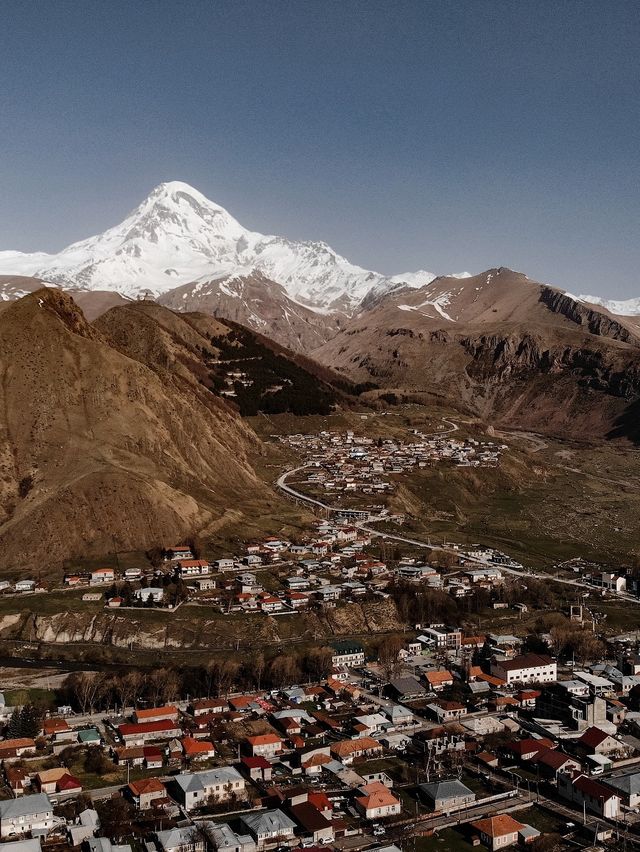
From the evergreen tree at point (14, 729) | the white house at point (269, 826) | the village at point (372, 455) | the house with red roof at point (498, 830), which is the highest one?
the village at point (372, 455)

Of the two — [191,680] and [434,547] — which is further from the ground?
[434,547]

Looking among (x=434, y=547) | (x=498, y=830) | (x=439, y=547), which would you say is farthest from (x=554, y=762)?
(x=439, y=547)

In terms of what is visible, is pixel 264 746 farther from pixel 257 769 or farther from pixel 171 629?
pixel 171 629

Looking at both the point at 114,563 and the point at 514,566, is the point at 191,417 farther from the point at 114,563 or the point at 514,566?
the point at 514,566

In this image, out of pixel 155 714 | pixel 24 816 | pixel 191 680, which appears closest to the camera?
pixel 24 816

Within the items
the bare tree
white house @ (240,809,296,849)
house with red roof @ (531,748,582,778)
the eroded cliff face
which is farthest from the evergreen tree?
house with red roof @ (531,748,582,778)

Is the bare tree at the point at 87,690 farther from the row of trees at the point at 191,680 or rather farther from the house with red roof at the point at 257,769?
the house with red roof at the point at 257,769

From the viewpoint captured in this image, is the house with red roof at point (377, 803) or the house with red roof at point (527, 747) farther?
the house with red roof at point (527, 747)

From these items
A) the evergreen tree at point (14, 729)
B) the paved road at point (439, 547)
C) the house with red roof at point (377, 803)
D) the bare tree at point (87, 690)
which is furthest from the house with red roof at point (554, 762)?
the paved road at point (439, 547)
